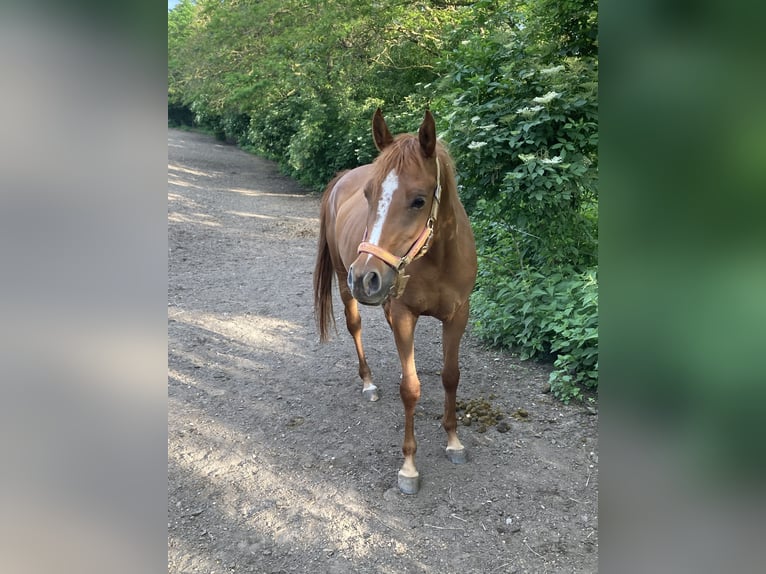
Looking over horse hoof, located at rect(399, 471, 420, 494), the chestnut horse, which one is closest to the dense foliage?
the chestnut horse

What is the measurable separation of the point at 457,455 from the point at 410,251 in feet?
4.60

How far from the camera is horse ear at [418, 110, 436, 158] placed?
221cm

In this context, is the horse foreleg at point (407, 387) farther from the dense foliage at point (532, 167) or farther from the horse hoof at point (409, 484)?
the dense foliage at point (532, 167)

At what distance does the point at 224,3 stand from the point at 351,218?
12.7 meters

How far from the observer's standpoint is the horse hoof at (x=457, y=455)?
2918 mm

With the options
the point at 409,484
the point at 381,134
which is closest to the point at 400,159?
the point at 381,134

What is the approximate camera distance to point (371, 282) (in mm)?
2066

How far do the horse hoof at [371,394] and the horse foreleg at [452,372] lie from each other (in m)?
0.76

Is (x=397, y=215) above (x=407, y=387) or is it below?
above

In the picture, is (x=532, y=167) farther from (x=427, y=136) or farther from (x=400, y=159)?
(x=400, y=159)

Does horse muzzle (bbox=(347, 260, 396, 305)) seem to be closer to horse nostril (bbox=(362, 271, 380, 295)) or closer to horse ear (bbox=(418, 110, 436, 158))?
horse nostril (bbox=(362, 271, 380, 295))
